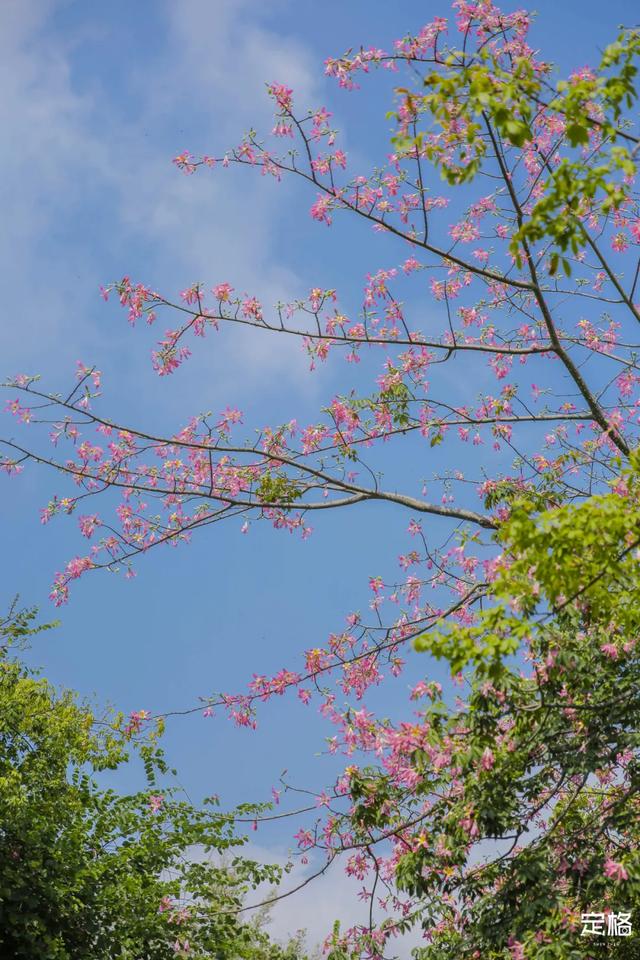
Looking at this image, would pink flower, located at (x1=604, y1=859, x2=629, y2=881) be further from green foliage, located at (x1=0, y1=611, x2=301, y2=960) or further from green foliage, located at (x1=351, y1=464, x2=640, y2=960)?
green foliage, located at (x1=0, y1=611, x2=301, y2=960)

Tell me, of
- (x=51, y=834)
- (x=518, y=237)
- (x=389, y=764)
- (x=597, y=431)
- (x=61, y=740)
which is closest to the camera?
(x=518, y=237)

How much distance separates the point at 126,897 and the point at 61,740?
189 centimetres

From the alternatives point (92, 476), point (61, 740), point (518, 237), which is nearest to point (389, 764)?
point (92, 476)

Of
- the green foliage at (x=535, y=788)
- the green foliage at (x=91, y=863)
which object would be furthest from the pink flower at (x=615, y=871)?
the green foliage at (x=91, y=863)

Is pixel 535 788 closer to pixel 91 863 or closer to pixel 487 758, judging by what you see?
pixel 487 758

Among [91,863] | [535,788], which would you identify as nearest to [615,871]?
[535,788]

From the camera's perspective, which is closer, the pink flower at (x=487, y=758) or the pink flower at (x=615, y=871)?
the pink flower at (x=487, y=758)

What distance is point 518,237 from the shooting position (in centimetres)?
450

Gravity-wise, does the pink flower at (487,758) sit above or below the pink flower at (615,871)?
above

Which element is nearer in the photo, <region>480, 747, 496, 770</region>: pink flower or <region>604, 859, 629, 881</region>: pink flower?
<region>480, 747, 496, 770</region>: pink flower

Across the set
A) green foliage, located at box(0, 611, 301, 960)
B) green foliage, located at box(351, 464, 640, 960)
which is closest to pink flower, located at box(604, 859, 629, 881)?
green foliage, located at box(351, 464, 640, 960)

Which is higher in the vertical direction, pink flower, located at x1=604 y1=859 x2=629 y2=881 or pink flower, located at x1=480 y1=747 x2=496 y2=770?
pink flower, located at x1=480 y1=747 x2=496 y2=770

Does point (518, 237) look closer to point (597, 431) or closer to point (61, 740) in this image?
point (597, 431)

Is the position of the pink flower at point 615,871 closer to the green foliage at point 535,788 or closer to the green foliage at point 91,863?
the green foliage at point 535,788
